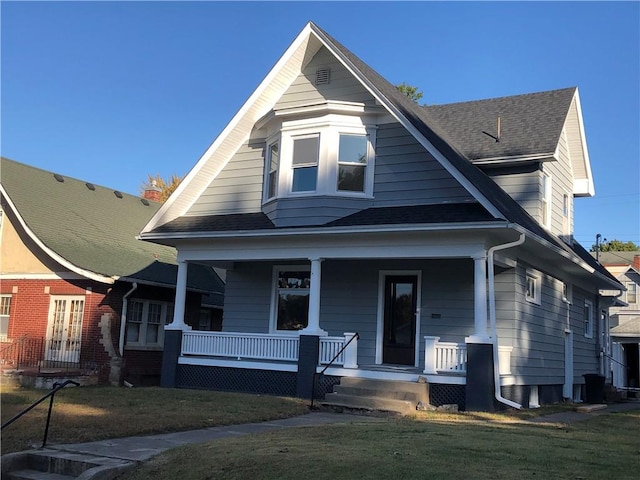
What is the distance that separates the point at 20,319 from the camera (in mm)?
19969

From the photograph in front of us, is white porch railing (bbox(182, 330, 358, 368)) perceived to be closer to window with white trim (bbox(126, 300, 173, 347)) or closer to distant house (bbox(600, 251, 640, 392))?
window with white trim (bbox(126, 300, 173, 347))

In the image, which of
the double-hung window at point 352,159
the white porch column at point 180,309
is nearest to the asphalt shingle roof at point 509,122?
the double-hung window at point 352,159

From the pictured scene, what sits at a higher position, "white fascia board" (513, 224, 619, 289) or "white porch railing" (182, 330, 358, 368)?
"white fascia board" (513, 224, 619, 289)

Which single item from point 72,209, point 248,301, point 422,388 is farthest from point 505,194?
point 72,209

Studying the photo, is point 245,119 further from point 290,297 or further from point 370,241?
point 370,241

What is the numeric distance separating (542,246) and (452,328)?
2.60 m

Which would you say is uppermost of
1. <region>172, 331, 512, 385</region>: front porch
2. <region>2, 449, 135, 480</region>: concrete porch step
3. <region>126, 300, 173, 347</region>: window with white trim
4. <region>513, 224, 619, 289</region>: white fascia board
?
<region>513, 224, 619, 289</region>: white fascia board

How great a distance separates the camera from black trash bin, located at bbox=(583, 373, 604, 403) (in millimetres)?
18609

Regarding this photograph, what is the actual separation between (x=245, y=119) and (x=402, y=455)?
1120 cm

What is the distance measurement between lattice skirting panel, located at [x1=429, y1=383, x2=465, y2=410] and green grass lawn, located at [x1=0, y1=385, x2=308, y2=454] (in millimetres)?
2531

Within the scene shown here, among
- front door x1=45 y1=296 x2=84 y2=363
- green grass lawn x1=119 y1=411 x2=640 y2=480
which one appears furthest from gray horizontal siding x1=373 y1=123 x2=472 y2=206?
front door x1=45 y1=296 x2=84 y2=363

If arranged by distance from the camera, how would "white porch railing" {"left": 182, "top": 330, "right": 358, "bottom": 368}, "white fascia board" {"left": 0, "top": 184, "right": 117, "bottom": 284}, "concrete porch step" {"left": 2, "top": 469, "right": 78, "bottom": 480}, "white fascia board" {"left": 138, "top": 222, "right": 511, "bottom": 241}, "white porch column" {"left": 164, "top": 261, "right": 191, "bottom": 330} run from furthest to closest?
"white fascia board" {"left": 0, "top": 184, "right": 117, "bottom": 284}, "white porch column" {"left": 164, "top": 261, "right": 191, "bottom": 330}, "white porch railing" {"left": 182, "top": 330, "right": 358, "bottom": 368}, "white fascia board" {"left": 138, "top": 222, "right": 511, "bottom": 241}, "concrete porch step" {"left": 2, "top": 469, "right": 78, "bottom": 480}

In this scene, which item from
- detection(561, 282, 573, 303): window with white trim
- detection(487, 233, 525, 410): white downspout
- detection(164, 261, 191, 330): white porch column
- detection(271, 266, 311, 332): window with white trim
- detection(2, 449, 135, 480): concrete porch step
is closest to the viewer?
detection(2, 449, 135, 480): concrete porch step

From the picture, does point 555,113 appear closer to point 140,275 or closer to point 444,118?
point 444,118
